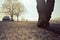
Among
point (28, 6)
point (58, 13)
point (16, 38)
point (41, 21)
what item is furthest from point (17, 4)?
point (16, 38)

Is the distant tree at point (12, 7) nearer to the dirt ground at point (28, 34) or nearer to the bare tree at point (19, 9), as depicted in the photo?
the bare tree at point (19, 9)

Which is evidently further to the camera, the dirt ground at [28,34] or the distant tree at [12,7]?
the distant tree at [12,7]

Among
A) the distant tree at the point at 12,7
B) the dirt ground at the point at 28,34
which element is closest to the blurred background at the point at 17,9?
the distant tree at the point at 12,7

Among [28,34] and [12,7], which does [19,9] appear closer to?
[12,7]

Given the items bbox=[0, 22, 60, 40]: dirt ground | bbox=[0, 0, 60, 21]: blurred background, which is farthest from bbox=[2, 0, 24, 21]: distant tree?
bbox=[0, 22, 60, 40]: dirt ground

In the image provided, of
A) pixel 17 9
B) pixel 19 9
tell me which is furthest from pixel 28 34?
pixel 17 9

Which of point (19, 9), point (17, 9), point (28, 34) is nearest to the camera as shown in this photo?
point (28, 34)

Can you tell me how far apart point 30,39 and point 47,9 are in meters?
0.55

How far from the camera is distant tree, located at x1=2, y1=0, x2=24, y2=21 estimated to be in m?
5.57

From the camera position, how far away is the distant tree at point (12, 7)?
5570mm

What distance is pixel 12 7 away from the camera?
5.69 m

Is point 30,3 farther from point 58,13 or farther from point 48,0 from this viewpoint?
point 48,0

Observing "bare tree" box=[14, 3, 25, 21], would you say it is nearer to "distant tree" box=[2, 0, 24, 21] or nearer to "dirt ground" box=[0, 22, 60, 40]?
"distant tree" box=[2, 0, 24, 21]

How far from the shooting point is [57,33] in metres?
1.76
